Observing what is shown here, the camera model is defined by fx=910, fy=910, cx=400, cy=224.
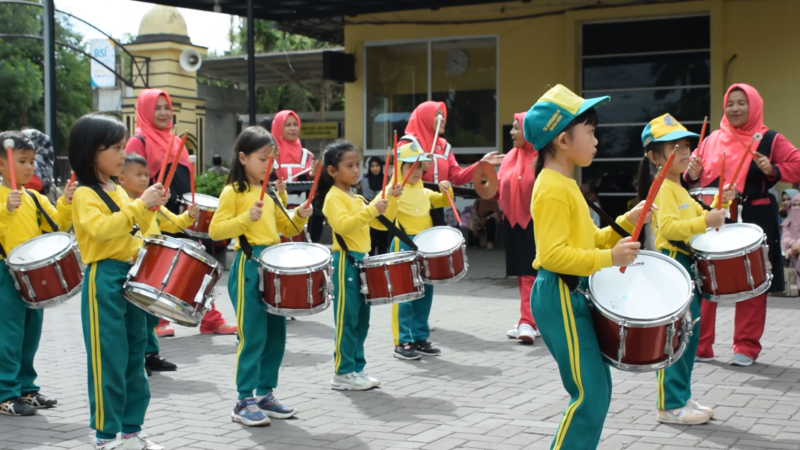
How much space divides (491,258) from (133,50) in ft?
42.1

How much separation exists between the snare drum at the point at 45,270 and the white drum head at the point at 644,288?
129 inches

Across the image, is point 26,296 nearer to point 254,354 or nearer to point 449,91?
point 254,354

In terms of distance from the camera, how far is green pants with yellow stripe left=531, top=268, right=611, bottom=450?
3.55 meters

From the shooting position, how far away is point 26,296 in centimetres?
550

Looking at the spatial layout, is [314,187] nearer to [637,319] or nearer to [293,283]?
[293,283]

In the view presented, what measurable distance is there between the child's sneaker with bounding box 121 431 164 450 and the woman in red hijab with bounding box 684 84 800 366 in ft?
13.2

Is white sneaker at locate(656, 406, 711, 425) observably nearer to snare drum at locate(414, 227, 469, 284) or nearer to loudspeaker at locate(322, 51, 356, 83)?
snare drum at locate(414, 227, 469, 284)

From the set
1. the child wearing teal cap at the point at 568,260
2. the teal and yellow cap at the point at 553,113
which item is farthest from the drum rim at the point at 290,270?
the teal and yellow cap at the point at 553,113

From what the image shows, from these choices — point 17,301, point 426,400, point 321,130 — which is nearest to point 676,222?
point 426,400

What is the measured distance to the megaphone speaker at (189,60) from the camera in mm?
22984

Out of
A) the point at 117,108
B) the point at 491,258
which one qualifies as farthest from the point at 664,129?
the point at 117,108

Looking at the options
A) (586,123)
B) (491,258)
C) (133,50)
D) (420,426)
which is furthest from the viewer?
(133,50)

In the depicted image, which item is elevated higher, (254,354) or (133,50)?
(133,50)

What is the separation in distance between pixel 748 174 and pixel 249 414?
4108mm
